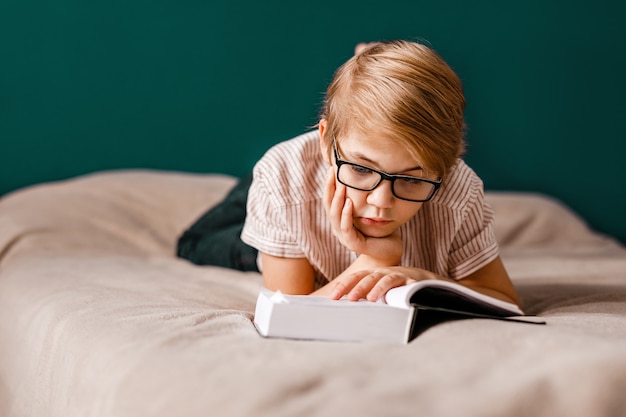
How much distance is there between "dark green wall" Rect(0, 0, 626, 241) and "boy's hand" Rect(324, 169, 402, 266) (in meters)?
1.60

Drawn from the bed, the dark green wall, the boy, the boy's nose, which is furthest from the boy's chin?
the dark green wall

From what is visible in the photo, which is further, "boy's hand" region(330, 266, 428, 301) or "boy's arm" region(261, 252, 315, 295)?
"boy's arm" region(261, 252, 315, 295)

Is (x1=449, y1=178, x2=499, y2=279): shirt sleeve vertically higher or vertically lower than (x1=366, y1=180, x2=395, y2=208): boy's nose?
lower

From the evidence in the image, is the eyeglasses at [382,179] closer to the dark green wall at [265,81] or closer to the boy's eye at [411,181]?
the boy's eye at [411,181]

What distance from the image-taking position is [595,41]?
126 inches

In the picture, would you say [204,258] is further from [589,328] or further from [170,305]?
[589,328]

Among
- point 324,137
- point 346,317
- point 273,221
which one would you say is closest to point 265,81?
point 273,221

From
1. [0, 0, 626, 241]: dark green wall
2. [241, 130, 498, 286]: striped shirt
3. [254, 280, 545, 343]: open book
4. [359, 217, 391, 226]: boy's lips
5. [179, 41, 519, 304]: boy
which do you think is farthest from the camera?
[0, 0, 626, 241]: dark green wall

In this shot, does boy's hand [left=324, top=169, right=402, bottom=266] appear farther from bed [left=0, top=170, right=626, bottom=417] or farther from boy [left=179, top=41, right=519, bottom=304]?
bed [left=0, top=170, right=626, bottom=417]

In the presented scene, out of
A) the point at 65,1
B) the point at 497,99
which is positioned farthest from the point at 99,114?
the point at 497,99

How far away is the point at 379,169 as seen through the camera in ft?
3.90

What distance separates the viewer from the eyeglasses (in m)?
1.19

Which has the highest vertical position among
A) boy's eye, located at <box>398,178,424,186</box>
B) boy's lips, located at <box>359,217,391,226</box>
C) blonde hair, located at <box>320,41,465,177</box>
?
blonde hair, located at <box>320,41,465,177</box>

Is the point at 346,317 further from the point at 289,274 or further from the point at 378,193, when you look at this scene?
the point at 289,274
